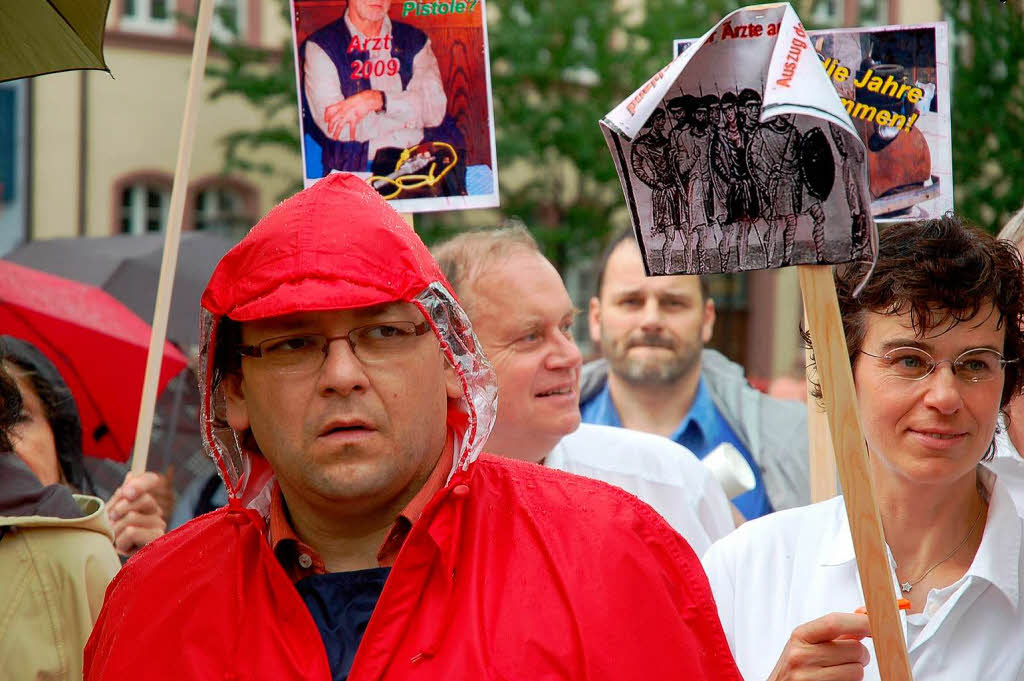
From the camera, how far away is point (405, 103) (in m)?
3.56

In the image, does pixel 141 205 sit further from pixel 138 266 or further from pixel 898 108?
pixel 898 108

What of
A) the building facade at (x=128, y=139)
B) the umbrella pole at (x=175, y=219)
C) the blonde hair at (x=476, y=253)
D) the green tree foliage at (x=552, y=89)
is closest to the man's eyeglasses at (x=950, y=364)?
the blonde hair at (x=476, y=253)

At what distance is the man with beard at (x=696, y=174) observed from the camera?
7.80 feet

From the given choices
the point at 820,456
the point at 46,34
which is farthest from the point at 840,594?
the point at 46,34

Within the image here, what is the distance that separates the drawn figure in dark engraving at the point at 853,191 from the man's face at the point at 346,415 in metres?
0.74

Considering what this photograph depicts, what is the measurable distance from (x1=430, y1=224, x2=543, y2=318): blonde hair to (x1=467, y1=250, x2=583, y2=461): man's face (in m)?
0.02

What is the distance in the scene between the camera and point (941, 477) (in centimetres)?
279

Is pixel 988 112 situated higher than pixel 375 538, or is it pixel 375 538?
pixel 988 112

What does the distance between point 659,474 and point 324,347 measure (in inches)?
72.4

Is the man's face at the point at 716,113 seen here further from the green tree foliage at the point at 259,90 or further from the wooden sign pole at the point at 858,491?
the green tree foliage at the point at 259,90

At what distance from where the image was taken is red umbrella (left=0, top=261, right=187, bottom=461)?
4863mm

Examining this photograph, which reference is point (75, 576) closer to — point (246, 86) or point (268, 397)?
point (268, 397)

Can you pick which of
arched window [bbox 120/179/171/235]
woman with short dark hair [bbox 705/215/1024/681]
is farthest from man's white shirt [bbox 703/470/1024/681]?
arched window [bbox 120/179/171/235]

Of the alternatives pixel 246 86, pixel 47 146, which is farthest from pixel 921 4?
pixel 47 146
